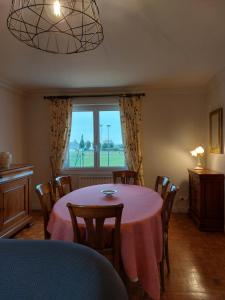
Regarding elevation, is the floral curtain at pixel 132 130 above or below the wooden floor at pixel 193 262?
above

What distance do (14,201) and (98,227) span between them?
2.16 metres

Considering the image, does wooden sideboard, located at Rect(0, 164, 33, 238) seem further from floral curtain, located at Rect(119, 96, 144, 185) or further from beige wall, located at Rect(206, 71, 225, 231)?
beige wall, located at Rect(206, 71, 225, 231)

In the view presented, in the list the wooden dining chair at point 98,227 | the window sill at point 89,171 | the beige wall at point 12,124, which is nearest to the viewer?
the wooden dining chair at point 98,227

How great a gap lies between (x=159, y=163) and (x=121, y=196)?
2.20 meters

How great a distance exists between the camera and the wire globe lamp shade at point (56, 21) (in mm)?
1756

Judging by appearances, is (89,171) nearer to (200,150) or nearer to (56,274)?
(200,150)

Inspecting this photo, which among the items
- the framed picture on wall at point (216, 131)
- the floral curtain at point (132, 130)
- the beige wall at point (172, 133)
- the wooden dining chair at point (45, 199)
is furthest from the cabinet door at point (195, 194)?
the wooden dining chair at point (45, 199)

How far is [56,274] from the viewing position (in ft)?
2.26

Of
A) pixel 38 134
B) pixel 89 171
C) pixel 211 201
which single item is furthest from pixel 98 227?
pixel 38 134

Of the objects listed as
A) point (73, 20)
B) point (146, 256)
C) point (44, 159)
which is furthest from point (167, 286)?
point (44, 159)

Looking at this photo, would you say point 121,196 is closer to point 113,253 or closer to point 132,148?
point 113,253

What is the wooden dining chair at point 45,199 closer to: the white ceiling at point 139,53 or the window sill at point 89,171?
the white ceiling at point 139,53

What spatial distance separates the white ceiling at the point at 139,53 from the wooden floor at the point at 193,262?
2.47 metres

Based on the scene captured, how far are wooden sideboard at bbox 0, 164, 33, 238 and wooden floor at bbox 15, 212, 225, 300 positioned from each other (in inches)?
9.8
